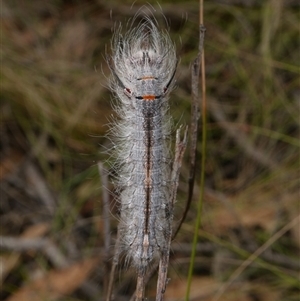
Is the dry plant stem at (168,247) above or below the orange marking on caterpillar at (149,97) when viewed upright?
below

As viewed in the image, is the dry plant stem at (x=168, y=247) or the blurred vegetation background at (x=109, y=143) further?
the blurred vegetation background at (x=109, y=143)

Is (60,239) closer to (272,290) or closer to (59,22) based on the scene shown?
(272,290)

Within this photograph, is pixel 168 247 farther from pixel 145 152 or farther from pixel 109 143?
pixel 109 143

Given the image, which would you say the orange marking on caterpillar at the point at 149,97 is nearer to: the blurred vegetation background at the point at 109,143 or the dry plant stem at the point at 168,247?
the dry plant stem at the point at 168,247

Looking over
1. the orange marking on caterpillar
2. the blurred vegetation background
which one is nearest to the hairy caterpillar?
the orange marking on caterpillar

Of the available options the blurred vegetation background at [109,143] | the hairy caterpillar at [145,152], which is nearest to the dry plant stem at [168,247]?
the hairy caterpillar at [145,152]

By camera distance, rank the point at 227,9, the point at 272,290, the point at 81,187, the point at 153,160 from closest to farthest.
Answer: the point at 153,160
the point at 272,290
the point at 81,187
the point at 227,9

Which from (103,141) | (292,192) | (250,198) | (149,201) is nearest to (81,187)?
→ (103,141)

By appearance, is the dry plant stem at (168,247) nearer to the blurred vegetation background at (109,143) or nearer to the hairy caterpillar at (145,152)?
the hairy caterpillar at (145,152)
